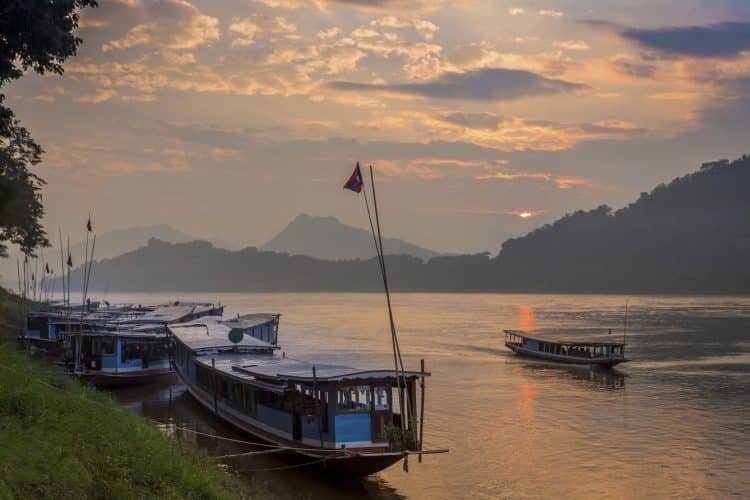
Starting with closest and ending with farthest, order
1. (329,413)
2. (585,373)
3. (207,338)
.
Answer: (329,413), (207,338), (585,373)

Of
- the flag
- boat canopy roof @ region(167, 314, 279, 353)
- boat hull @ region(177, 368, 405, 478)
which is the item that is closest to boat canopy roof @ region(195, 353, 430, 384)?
boat canopy roof @ region(167, 314, 279, 353)

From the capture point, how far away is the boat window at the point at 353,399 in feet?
86.1

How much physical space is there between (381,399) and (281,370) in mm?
5253

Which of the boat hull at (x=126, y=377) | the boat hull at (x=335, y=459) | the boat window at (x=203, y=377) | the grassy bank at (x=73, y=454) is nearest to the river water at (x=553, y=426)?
the boat hull at (x=335, y=459)

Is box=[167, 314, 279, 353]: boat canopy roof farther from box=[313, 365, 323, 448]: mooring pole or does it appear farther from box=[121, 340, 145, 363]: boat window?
box=[313, 365, 323, 448]: mooring pole

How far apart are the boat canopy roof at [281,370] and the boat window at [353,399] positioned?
2.36 feet

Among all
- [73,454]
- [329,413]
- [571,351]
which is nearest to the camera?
[73,454]

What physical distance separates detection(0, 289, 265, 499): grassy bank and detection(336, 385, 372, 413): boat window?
7.94 metres

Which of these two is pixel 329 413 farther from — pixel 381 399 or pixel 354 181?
pixel 354 181

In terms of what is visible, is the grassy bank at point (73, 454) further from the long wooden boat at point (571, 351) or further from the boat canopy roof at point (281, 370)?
the long wooden boat at point (571, 351)

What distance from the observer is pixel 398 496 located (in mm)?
27562

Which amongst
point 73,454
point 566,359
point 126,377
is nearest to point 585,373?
point 566,359

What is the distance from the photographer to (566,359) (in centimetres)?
7062

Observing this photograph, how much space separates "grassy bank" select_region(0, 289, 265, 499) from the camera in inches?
520
